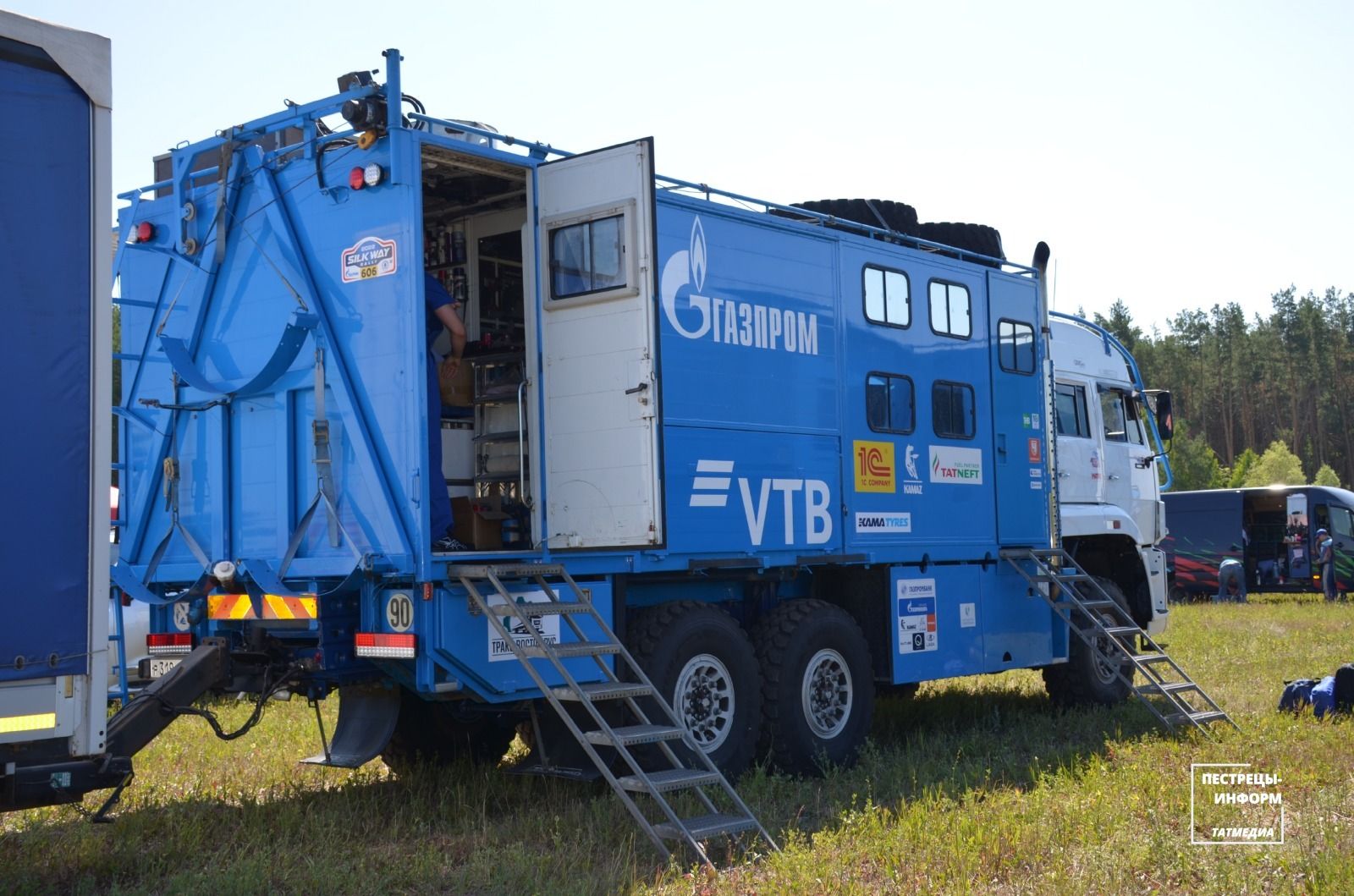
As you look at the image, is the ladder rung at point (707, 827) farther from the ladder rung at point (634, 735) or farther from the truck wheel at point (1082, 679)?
the truck wheel at point (1082, 679)

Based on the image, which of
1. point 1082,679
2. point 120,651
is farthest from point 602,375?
point 1082,679

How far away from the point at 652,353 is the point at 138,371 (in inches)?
126

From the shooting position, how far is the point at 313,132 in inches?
316

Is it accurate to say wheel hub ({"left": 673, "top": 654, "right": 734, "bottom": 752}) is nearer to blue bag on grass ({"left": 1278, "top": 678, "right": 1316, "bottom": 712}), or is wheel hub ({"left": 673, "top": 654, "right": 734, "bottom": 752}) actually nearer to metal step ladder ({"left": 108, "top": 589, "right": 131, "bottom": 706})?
metal step ladder ({"left": 108, "top": 589, "right": 131, "bottom": 706})

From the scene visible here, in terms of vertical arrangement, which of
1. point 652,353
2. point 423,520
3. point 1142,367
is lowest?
point 423,520

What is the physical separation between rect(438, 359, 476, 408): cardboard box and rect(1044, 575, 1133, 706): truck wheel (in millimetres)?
6124

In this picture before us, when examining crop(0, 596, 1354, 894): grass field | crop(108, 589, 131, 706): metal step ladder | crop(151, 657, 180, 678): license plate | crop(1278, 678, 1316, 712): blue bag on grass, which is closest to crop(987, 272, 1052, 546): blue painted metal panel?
crop(0, 596, 1354, 894): grass field

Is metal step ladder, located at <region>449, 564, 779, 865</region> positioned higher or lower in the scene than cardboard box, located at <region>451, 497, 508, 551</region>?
lower

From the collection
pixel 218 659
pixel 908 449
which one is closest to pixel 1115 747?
pixel 908 449

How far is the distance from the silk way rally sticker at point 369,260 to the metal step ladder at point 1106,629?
589cm

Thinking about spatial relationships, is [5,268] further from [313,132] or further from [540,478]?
[540,478]

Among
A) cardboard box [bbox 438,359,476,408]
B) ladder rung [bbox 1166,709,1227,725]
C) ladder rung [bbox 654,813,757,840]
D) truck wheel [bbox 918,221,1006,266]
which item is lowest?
ladder rung [bbox 1166,709,1227,725]

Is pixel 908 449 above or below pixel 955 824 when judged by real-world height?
above

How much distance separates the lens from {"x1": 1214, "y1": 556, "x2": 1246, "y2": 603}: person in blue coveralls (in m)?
28.3
